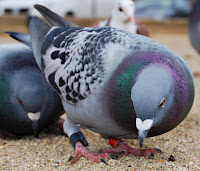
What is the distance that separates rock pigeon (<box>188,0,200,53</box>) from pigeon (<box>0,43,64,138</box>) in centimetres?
470

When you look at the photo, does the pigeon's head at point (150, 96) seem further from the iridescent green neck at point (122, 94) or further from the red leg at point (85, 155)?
the red leg at point (85, 155)

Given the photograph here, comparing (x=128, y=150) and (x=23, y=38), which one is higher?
(x=23, y=38)

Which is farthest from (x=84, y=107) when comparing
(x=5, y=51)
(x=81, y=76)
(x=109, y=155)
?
(x=5, y=51)

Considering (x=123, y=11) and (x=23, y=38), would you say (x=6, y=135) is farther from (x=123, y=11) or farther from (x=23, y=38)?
(x=123, y=11)

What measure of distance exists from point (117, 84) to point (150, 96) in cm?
35

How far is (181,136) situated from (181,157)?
61cm

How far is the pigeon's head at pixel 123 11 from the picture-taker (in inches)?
217

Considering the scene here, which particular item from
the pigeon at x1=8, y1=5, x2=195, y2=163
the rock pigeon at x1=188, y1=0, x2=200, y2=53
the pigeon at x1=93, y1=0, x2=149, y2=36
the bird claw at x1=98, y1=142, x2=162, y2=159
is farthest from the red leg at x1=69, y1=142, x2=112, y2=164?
the rock pigeon at x1=188, y1=0, x2=200, y2=53

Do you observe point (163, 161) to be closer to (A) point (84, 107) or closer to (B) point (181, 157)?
(B) point (181, 157)

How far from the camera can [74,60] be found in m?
2.95

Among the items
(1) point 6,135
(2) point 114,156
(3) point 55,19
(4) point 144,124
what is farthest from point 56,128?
(4) point 144,124

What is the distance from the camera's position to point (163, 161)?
9.66ft

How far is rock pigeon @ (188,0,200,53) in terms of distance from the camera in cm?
743

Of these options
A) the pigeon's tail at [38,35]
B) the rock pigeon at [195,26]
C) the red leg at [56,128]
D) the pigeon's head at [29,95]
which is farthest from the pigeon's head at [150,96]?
the rock pigeon at [195,26]
